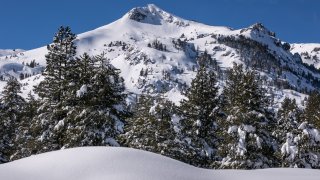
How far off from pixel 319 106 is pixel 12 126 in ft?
95.6

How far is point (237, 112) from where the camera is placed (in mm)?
24531

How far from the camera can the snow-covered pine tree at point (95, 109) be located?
23.8 m

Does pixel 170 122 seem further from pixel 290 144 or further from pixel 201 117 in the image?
pixel 290 144

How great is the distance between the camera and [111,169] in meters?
8.89

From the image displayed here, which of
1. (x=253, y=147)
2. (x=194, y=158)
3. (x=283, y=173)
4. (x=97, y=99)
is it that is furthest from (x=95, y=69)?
(x=283, y=173)

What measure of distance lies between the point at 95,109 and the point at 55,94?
399cm

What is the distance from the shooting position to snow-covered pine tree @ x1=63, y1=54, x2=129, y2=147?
23766 millimetres

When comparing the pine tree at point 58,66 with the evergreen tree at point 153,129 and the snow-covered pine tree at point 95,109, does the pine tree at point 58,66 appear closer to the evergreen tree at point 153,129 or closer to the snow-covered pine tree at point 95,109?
the snow-covered pine tree at point 95,109

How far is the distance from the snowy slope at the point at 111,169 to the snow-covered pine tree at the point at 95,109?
1367cm

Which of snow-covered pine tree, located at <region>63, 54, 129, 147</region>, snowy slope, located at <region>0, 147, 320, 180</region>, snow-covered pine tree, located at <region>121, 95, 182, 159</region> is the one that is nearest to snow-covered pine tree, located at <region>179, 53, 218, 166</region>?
snow-covered pine tree, located at <region>121, 95, 182, 159</region>

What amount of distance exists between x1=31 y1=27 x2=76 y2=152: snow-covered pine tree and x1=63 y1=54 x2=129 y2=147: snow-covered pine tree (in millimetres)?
1030

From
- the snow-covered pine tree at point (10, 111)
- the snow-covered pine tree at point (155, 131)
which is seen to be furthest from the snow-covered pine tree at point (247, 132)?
the snow-covered pine tree at point (10, 111)

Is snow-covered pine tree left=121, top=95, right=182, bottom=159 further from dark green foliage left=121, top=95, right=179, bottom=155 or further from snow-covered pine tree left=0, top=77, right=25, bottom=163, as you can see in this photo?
snow-covered pine tree left=0, top=77, right=25, bottom=163

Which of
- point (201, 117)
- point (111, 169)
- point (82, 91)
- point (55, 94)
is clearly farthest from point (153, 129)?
point (111, 169)
